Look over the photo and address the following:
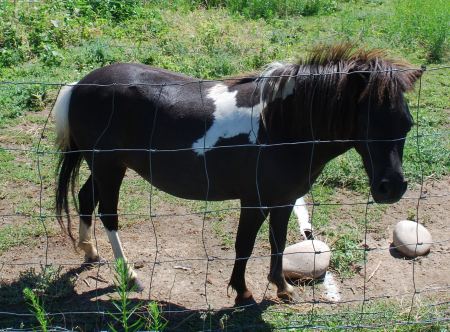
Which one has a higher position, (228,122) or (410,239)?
(228,122)

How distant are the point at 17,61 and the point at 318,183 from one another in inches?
170

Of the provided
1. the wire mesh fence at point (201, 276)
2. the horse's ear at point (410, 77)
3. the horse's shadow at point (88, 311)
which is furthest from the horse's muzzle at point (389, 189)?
the horse's shadow at point (88, 311)

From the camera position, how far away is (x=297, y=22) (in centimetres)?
959

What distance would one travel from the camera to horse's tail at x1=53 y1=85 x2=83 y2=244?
4312 millimetres

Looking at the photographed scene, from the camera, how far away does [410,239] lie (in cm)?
472

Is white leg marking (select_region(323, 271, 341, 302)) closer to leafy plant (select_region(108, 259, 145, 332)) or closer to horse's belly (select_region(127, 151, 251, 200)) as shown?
horse's belly (select_region(127, 151, 251, 200))

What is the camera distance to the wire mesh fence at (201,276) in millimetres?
3990

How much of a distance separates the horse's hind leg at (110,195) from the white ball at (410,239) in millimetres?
1888

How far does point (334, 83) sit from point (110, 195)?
1.70 metres

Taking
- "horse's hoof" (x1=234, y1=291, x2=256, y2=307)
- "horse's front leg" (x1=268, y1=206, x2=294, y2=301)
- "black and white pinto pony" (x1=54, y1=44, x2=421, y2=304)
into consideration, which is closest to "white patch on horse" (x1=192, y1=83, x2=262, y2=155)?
"black and white pinto pony" (x1=54, y1=44, x2=421, y2=304)

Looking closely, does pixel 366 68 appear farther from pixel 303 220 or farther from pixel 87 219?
pixel 87 219

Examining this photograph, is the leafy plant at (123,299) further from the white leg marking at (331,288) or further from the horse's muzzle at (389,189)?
the horse's muzzle at (389,189)

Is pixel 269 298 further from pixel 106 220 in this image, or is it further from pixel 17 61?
pixel 17 61

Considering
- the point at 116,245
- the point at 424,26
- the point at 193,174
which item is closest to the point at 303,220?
the point at 193,174
